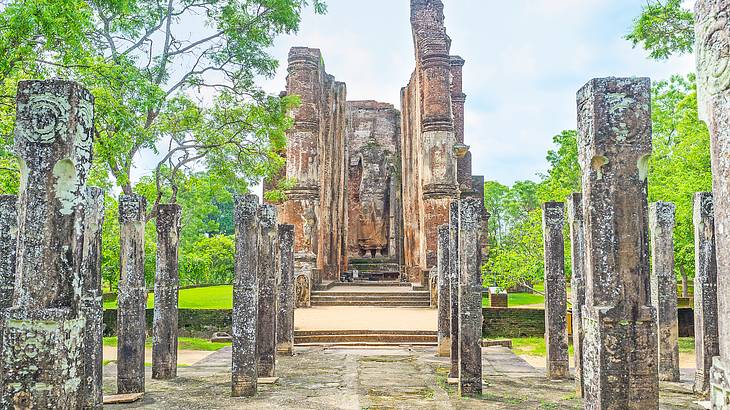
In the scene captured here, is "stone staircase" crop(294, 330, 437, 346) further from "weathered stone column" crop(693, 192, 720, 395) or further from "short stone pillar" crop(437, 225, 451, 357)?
"weathered stone column" crop(693, 192, 720, 395)

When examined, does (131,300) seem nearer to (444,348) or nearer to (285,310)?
(285,310)

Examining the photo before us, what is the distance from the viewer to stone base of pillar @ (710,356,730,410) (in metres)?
2.81

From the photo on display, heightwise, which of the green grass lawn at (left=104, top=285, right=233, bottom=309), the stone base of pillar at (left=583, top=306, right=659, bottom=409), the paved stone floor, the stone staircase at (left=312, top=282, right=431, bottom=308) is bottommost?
the paved stone floor

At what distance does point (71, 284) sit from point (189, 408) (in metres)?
4.10

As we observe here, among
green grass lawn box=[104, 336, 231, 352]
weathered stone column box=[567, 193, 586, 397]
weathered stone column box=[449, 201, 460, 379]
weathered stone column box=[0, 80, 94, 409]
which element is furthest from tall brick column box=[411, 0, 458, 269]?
weathered stone column box=[0, 80, 94, 409]

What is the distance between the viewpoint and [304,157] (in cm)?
2238

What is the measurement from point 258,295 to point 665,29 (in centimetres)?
1002

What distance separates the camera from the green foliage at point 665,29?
43.8 feet

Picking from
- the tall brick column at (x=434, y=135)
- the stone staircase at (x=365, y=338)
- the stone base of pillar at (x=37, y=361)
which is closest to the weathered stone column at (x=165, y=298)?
the stone staircase at (x=365, y=338)

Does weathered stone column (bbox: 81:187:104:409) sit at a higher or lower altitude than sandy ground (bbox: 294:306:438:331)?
higher

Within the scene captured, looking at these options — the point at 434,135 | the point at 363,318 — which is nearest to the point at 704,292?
the point at 363,318

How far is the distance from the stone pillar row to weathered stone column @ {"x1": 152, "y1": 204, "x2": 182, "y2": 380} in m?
1.33

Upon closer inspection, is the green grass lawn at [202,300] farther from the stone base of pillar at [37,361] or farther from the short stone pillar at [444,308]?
the stone base of pillar at [37,361]

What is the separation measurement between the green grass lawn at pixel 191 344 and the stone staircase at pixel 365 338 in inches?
79.4
